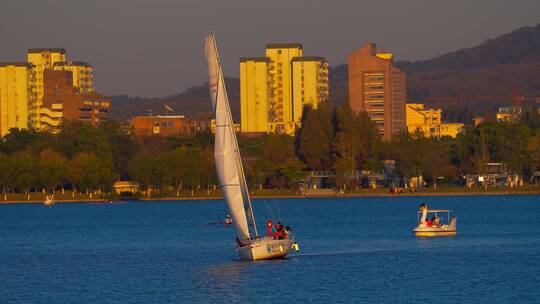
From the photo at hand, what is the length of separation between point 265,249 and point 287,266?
129 centimetres

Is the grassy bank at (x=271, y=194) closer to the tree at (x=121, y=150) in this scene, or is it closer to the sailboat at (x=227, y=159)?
the tree at (x=121, y=150)

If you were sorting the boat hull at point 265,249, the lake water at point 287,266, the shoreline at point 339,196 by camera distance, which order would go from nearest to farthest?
the lake water at point 287,266 → the boat hull at point 265,249 → the shoreline at point 339,196

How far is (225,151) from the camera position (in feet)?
181

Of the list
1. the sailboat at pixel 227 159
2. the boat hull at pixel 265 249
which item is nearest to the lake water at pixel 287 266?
the boat hull at pixel 265 249

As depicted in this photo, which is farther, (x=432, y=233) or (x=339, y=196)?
(x=339, y=196)

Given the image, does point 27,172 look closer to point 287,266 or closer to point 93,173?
point 93,173

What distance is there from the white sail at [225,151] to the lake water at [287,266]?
8.37 ft

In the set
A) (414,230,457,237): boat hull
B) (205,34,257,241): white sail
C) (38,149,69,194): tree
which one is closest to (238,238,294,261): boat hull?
(205,34,257,241): white sail

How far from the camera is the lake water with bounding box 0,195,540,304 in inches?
1833

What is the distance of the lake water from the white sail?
2550 millimetres

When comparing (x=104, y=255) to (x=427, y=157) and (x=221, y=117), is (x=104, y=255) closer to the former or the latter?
(x=221, y=117)

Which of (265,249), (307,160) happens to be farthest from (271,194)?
(265,249)

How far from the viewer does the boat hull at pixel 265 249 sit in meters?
Result: 56.0

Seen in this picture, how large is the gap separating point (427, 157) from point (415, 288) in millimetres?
135235
